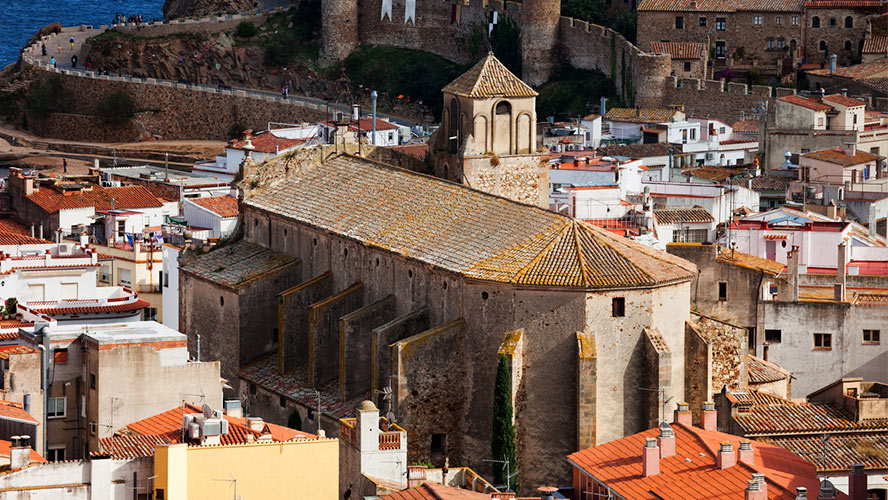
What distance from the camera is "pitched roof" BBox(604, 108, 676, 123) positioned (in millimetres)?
108750

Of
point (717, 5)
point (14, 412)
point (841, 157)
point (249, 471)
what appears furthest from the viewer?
point (717, 5)

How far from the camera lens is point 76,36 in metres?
161

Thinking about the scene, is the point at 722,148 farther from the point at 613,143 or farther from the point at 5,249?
the point at 5,249

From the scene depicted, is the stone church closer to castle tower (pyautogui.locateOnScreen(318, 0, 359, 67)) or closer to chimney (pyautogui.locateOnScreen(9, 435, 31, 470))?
chimney (pyautogui.locateOnScreen(9, 435, 31, 470))

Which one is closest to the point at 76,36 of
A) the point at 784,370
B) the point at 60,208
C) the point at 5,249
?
the point at 60,208

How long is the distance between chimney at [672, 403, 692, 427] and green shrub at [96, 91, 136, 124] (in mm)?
94311

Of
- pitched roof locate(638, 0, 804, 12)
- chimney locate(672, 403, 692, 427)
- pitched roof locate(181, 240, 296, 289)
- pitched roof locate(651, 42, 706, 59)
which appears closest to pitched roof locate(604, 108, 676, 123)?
pitched roof locate(651, 42, 706, 59)

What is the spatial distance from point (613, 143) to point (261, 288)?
37.8 meters

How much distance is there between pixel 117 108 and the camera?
147 meters

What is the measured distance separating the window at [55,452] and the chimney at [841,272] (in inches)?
1026

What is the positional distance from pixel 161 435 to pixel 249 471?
→ 4265 mm

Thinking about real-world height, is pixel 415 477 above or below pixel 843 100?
below

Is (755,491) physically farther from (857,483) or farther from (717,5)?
(717,5)

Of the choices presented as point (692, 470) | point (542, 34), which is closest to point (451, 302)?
point (692, 470)
